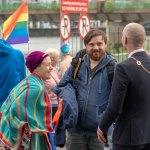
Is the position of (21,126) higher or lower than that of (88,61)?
lower

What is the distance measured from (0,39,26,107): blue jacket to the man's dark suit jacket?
1693 mm

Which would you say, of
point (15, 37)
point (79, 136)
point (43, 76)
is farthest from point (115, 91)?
point (15, 37)

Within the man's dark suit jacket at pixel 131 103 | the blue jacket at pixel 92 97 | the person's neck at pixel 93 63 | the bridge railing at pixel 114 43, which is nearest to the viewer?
the man's dark suit jacket at pixel 131 103

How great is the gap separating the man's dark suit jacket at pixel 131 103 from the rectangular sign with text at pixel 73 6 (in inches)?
337

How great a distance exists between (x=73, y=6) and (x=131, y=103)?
8.98 m

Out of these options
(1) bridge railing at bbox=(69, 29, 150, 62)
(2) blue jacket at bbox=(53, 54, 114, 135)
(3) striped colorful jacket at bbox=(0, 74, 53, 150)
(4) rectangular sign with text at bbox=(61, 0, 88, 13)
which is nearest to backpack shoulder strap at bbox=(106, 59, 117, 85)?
(2) blue jacket at bbox=(53, 54, 114, 135)

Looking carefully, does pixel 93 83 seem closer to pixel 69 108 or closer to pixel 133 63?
pixel 69 108

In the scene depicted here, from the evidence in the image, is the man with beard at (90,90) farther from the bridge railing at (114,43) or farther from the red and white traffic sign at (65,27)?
the bridge railing at (114,43)

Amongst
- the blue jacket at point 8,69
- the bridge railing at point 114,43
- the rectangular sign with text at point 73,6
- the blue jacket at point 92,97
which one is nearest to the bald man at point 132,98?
the blue jacket at point 92,97

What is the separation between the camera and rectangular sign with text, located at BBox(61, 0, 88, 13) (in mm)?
12673

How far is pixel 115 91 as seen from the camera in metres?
4.16

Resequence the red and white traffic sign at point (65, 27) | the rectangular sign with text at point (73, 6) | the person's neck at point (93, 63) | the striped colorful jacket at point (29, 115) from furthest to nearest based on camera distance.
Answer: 1. the rectangular sign with text at point (73, 6)
2. the red and white traffic sign at point (65, 27)
3. the person's neck at point (93, 63)
4. the striped colorful jacket at point (29, 115)

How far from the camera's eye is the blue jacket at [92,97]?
5.01 metres

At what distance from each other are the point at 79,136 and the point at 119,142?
39.0 inches
